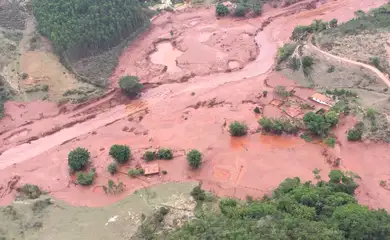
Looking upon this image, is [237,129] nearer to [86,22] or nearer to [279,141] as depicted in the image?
[279,141]

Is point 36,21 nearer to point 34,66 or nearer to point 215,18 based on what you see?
point 34,66

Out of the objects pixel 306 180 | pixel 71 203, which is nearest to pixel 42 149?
pixel 71 203

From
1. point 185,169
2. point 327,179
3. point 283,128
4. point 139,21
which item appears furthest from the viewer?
point 139,21

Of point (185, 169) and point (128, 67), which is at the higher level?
point (128, 67)

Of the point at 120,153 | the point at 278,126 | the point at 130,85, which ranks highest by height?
the point at 130,85

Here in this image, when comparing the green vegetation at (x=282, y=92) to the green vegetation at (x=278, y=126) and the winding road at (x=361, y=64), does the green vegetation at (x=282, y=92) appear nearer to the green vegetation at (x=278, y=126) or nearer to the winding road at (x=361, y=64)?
the green vegetation at (x=278, y=126)

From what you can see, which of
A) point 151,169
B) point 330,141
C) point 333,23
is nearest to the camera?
point 151,169

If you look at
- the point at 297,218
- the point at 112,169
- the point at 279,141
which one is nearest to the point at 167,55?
the point at 279,141
